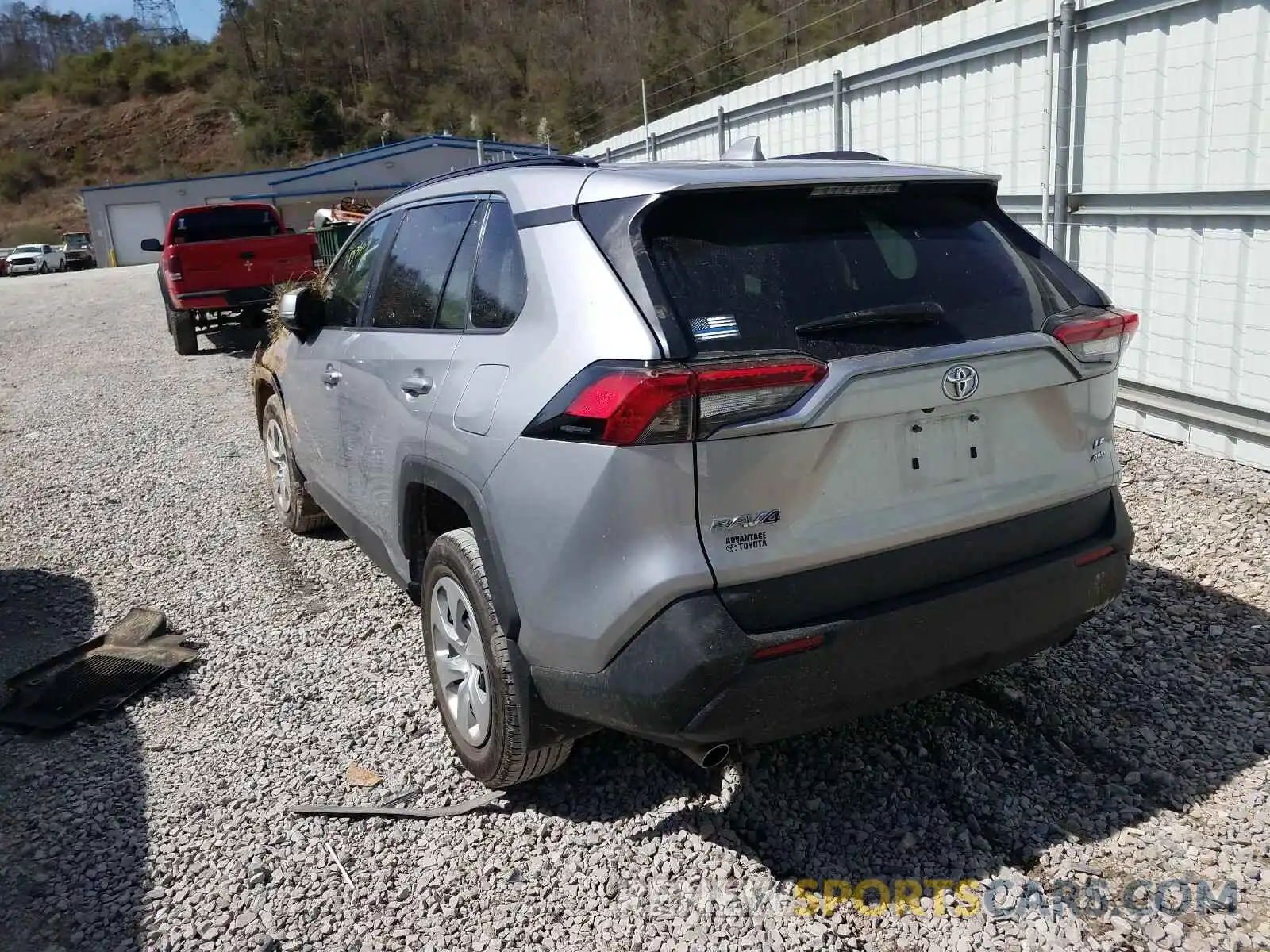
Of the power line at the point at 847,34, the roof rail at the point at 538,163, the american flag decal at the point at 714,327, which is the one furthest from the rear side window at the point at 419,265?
the power line at the point at 847,34

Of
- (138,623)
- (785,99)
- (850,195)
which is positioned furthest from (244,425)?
(850,195)

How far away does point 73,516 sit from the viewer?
6492 millimetres

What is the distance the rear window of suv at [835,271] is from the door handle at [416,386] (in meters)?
1.08

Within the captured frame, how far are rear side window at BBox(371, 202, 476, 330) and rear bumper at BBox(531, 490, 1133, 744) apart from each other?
59.9 inches

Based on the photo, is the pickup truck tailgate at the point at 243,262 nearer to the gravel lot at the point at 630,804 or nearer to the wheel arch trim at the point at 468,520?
the gravel lot at the point at 630,804

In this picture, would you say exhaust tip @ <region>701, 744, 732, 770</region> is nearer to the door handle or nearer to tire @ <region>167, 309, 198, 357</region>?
the door handle

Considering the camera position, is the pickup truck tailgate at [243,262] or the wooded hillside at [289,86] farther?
the wooded hillside at [289,86]

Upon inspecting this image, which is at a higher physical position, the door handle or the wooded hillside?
the wooded hillside

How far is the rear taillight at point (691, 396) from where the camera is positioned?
2361 millimetres

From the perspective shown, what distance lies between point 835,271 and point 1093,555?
110cm

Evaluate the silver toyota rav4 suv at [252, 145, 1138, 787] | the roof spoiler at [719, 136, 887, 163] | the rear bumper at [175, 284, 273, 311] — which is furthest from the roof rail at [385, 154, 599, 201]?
the rear bumper at [175, 284, 273, 311]

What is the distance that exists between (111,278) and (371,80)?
2532 inches

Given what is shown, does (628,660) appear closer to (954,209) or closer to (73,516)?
(954,209)

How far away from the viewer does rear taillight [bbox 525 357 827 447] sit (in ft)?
7.75
